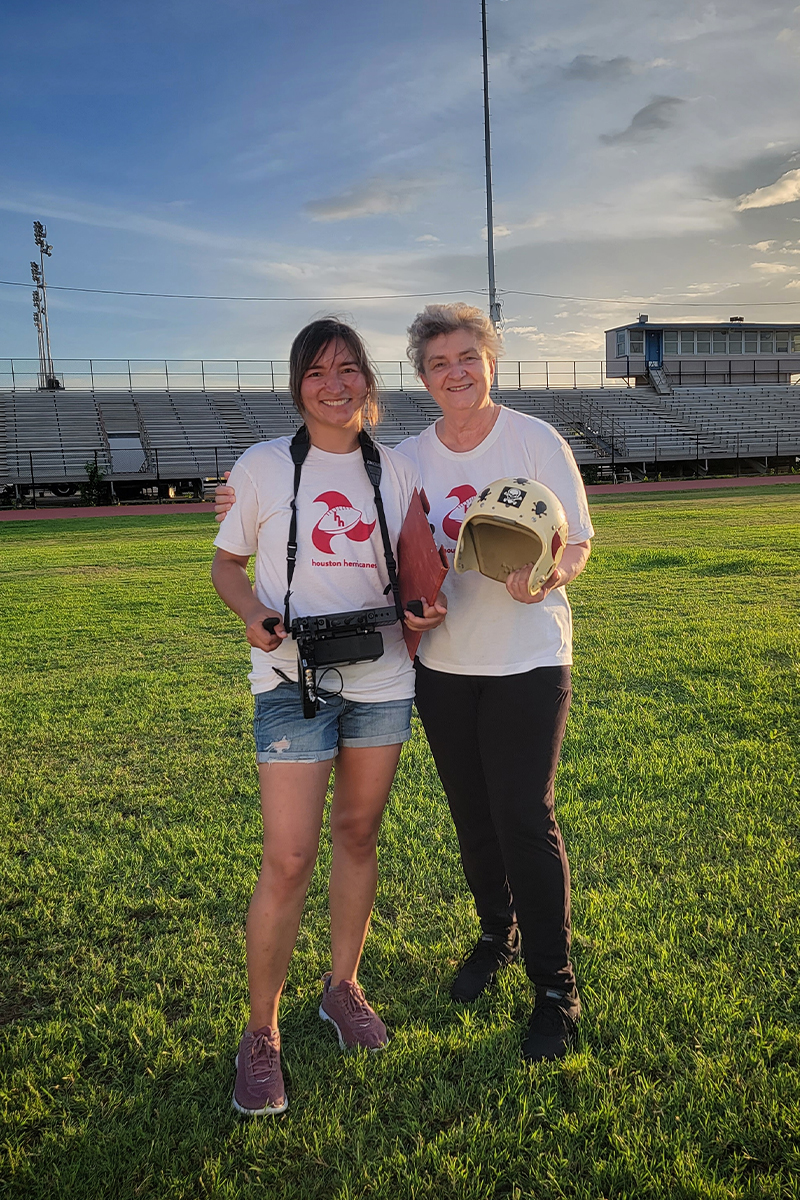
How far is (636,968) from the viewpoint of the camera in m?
2.88

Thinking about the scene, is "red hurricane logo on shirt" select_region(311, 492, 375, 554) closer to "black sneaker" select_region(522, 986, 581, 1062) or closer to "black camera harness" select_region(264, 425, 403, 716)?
"black camera harness" select_region(264, 425, 403, 716)

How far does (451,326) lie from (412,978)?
2.12 meters

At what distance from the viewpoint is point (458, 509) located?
266 centimetres

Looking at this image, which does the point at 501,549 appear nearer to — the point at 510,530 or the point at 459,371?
the point at 510,530

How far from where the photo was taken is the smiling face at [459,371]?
2.61m

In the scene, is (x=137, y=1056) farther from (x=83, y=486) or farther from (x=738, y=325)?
(x=738, y=325)

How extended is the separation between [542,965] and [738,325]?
195 ft

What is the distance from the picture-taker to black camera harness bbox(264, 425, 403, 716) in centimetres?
229

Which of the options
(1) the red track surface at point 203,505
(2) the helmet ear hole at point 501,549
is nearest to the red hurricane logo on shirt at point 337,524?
(2) the helmet ear hole at point 501,549

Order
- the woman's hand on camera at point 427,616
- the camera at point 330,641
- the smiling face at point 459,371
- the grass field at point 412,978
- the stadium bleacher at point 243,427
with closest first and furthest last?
A: 1. the grass field at point 412,978
2. the camera at point 330,641
3. the woman's hand on camera at point 427,616
4. the smiling face at point 459,371
5. the stadium bleacher at point 243,427

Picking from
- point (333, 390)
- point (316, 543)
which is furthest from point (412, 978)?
point (333, 390)

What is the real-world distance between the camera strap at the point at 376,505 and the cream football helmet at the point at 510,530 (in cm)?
19

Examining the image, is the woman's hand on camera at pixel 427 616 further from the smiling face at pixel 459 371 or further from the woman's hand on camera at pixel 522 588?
the smiling face at pixel 459 371

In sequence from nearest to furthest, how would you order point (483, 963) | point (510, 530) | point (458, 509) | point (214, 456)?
point (510, 530), point (458, 509), point (483, 963), point (214, 456)
